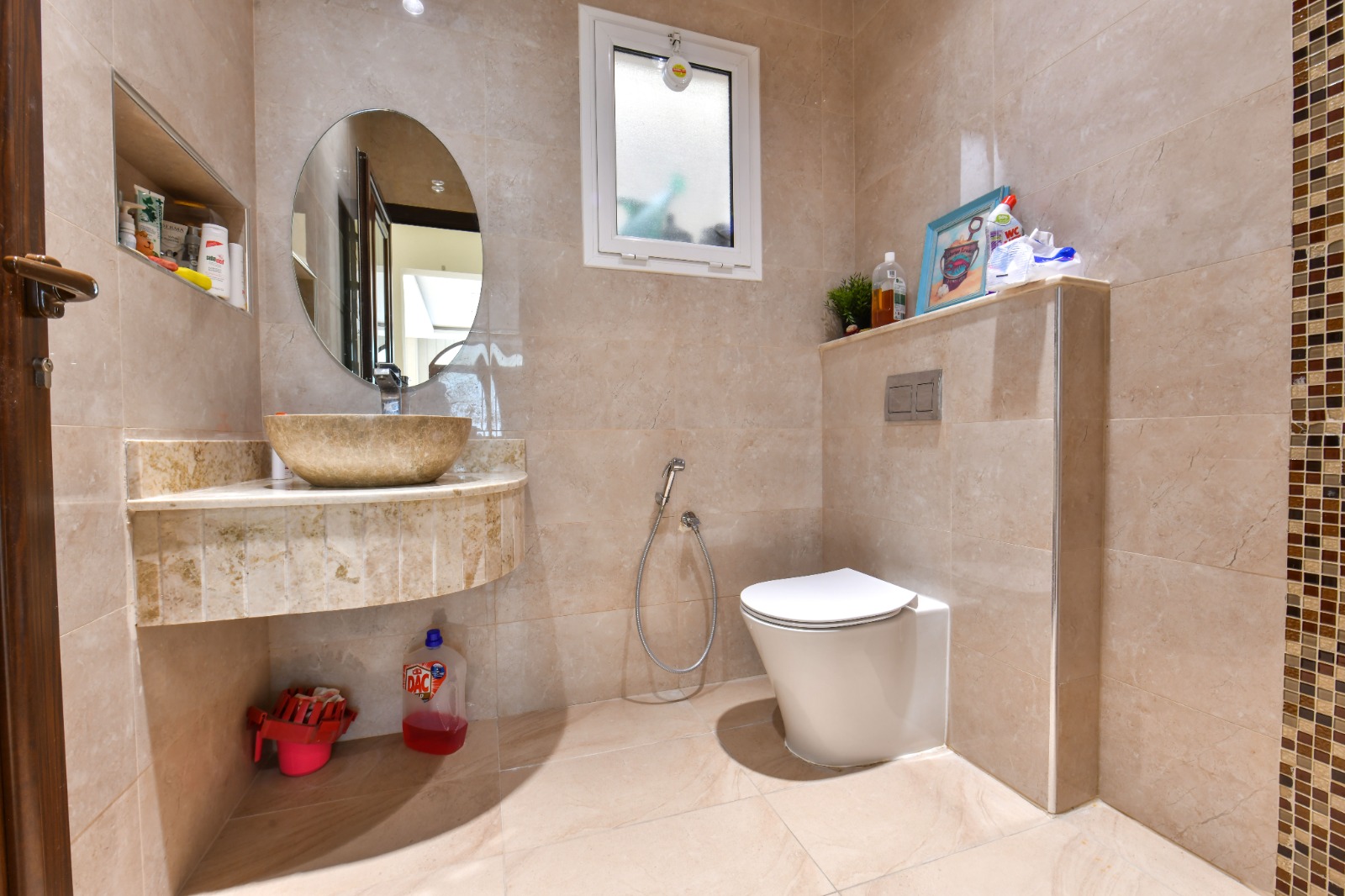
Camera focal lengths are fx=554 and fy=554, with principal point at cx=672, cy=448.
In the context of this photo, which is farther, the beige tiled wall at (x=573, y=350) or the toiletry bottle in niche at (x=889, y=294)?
the toiletry bottle in niche at (x=889, y=294)

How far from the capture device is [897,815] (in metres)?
1.30

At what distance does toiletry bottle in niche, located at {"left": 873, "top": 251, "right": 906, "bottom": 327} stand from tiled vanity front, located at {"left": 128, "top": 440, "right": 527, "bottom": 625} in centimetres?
142

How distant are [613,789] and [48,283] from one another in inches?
57.2

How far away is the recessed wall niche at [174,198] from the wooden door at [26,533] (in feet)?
0.88

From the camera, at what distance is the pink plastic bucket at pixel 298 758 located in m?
1.48

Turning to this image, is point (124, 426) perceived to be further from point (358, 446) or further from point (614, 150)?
point (614, 150)

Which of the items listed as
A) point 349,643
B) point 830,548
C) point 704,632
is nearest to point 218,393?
point 349,643

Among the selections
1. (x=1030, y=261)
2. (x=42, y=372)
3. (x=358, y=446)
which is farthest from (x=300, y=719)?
(x=1030, y=261)

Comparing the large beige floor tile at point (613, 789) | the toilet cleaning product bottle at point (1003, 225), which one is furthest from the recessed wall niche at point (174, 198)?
the toilet cleaning product bottle at point (1003, 225)

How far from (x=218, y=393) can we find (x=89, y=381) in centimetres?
47

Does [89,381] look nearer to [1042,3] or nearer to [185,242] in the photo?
[185,242]

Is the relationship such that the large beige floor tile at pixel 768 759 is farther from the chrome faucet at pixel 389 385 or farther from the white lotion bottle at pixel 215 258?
the white lotion bottle at pixel 215 258

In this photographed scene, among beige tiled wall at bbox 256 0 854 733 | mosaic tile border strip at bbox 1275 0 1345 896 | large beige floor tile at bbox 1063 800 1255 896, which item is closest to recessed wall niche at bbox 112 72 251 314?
beige tiled wall at bbox 256 0 854 733

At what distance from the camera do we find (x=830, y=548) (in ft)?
6.84
